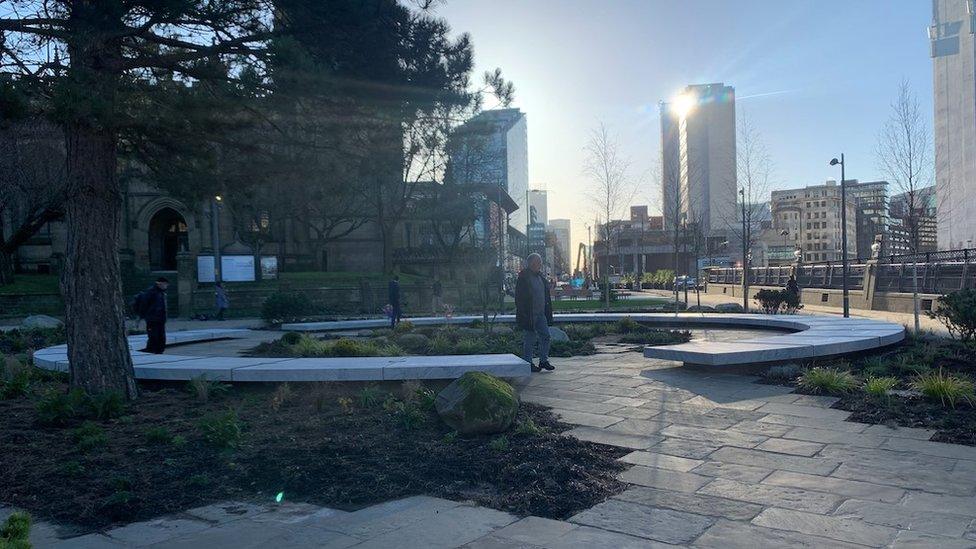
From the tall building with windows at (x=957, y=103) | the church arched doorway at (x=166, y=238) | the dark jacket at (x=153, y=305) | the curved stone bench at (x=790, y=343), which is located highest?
the tall building with windows at (x=957, y=103)

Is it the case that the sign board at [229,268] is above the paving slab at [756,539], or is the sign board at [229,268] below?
above

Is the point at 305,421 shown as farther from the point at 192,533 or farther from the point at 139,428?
the point at 192,533

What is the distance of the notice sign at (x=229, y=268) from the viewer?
34.1 metres

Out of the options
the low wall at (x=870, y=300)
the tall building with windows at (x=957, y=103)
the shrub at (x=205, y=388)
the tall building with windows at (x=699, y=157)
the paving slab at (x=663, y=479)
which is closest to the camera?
the paving slab at (x=663, y=479)

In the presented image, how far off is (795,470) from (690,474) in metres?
0.83

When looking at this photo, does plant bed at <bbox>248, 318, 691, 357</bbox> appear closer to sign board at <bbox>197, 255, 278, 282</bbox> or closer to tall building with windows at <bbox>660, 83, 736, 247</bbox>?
tall building with windows at <bbox>660, 83, 736, 247</bbox>

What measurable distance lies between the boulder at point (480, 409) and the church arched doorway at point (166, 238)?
46.1 metres

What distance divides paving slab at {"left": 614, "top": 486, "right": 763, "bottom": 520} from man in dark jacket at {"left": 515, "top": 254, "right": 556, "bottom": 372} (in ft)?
18.1

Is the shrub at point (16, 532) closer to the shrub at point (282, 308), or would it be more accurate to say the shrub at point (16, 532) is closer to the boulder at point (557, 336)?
the boulder at point (557, 336)

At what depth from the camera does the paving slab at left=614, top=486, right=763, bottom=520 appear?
4.39m

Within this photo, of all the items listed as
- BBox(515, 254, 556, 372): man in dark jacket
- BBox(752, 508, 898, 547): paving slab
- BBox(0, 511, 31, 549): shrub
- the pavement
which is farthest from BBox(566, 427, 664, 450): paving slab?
BBox(0, 511, 31, 549): shrub

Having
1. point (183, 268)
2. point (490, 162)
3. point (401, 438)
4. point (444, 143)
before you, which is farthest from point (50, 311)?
point (401, 438)

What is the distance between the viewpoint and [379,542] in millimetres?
4039

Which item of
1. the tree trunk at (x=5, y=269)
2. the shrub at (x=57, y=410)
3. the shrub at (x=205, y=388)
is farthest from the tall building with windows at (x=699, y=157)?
the tree trunk at (x=5, y=269)
